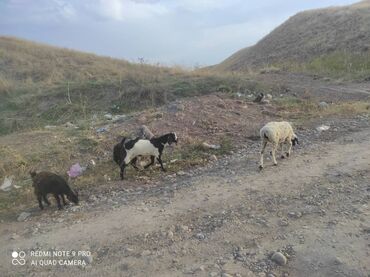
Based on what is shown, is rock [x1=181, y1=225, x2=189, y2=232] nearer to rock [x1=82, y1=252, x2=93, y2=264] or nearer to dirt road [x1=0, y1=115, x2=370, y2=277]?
dirt road [x1=0, y1=115, x2=370, y2=277]

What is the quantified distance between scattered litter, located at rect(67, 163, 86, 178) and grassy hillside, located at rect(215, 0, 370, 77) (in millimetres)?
13550

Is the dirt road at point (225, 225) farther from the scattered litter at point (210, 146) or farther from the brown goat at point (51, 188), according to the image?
the scattered litter at point (210, 146)

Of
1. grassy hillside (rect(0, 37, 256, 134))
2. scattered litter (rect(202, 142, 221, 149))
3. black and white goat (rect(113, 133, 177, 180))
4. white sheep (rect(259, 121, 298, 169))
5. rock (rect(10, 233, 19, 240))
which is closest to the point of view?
rock (rect(10, 233, 19, 240))

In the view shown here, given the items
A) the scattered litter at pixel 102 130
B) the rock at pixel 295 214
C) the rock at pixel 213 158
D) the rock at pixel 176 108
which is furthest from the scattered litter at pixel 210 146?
the rock at pixel 295 214

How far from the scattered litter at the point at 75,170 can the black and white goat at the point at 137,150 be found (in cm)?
67

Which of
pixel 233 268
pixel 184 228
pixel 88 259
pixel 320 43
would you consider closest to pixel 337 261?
pixel 233 268

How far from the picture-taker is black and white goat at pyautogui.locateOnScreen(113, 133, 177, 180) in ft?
29.6

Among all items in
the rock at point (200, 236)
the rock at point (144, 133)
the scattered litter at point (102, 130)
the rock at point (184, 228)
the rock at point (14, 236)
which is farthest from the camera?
the scattered litter at point (102, 130)

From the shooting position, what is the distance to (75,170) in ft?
31.4

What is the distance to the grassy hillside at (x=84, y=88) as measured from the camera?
17.1 meters

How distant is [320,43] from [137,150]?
23582mm

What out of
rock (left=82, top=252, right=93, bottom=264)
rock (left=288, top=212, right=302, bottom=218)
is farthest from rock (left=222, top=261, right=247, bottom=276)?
rock (left=82, top=252, right=93, bottom=264)

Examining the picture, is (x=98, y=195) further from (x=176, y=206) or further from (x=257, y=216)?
(x=257, y=216)

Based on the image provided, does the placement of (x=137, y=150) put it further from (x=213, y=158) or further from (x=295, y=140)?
(x=295, y=140)
